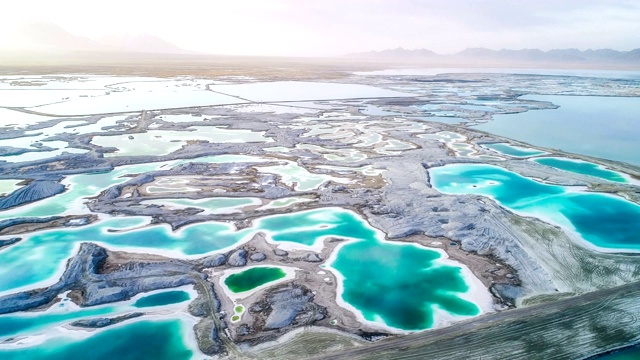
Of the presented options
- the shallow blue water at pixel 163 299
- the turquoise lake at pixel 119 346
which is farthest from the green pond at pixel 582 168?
the turquoise lake at pixel 119 346

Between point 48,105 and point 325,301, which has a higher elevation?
point 48,105

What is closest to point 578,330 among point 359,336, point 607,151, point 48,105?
point 359,336

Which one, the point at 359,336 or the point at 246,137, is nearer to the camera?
the point at 359,336

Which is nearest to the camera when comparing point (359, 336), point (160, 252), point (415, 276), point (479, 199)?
point (359, 336)

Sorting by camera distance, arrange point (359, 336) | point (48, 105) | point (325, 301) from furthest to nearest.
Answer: point (48, 105) < point (325, 301) < point (359, 336)

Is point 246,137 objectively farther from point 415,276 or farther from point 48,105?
point 48,105

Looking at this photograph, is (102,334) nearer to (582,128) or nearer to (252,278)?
(252,278)

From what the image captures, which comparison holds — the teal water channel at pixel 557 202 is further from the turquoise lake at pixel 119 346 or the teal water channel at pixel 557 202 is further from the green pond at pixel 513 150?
the turquoise lake at pixel 119 346

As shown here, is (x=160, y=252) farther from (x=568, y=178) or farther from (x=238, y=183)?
(x=568, y=178)
